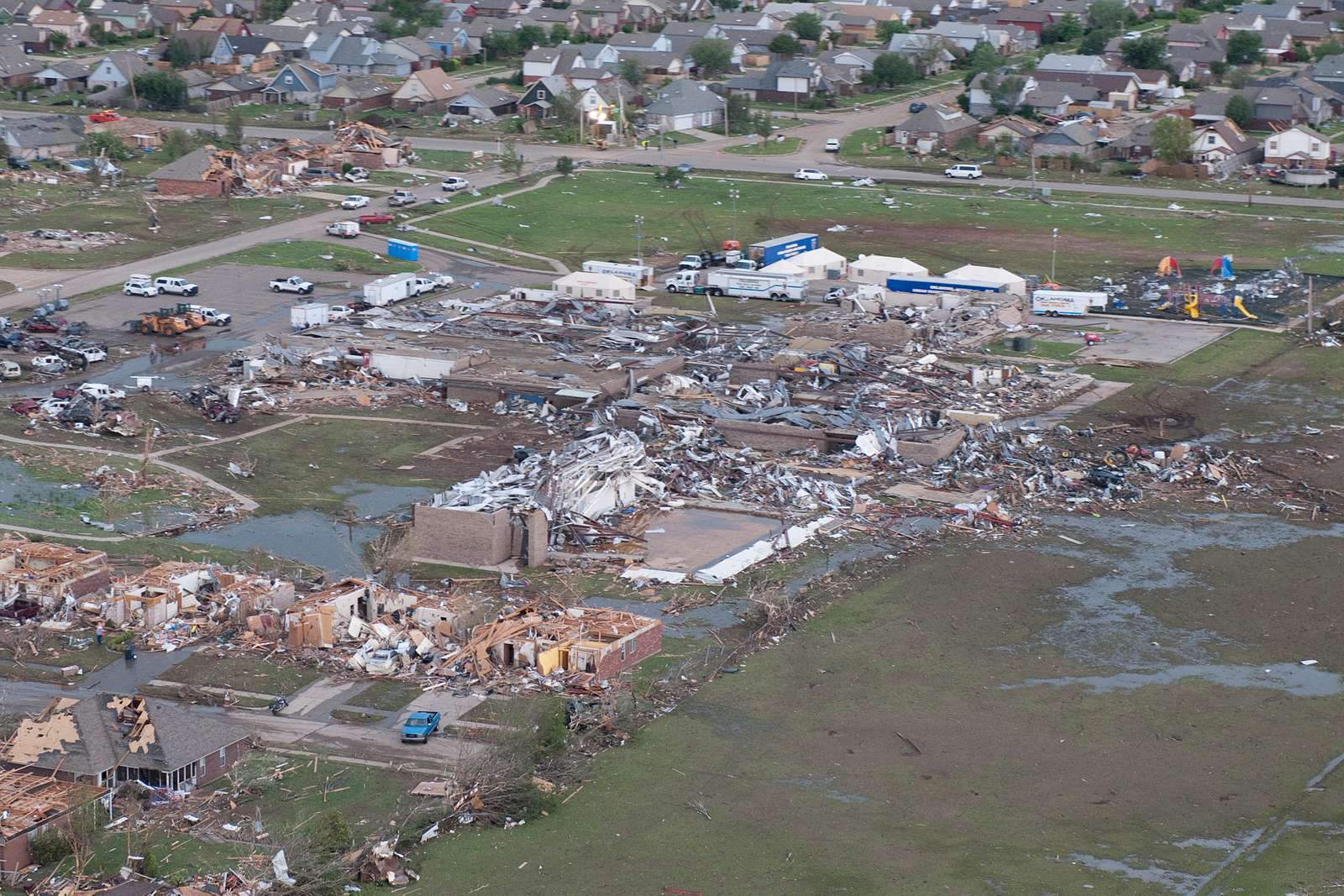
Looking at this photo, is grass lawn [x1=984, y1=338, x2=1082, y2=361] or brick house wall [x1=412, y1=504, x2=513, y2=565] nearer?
brick house wall [x1=412, y1=504, x2=513, y2=565]

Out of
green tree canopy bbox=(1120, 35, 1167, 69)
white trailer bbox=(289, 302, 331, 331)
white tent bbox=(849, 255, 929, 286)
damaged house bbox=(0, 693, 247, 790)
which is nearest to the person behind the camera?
damaged house bbox=(0, 693, 247, 790)

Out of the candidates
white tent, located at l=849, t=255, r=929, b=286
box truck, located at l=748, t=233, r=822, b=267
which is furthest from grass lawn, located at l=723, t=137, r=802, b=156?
white tent, located at l=849, t=255, r=929, b=286

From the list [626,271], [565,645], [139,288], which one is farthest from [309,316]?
[565,645]

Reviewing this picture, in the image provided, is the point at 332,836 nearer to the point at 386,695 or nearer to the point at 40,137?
the point at 386,695

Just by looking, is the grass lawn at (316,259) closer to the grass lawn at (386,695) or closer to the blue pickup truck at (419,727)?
the grass lawn at (386,695)

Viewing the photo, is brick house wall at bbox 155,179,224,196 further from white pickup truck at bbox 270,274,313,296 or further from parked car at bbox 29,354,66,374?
parked car at bbox 29,354,66,374

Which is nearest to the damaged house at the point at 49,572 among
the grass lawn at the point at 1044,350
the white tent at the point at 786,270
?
the grass lawn at the point at 1044,350
